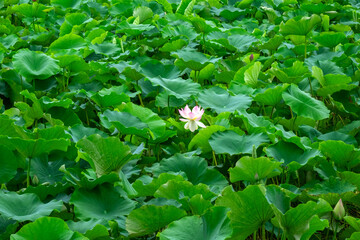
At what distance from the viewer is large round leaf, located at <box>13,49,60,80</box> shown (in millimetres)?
2023

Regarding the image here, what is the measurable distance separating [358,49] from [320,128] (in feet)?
2.22

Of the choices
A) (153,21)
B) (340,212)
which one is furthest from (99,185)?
(153,21)

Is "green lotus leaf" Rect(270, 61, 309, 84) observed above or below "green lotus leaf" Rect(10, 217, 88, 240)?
below

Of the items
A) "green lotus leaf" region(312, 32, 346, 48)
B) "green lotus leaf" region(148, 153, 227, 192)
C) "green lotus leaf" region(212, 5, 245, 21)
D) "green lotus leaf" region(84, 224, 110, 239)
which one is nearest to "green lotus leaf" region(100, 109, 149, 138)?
"green lotus leaf" region(148, 153, 227, 192)

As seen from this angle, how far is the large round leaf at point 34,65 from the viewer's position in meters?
2.02

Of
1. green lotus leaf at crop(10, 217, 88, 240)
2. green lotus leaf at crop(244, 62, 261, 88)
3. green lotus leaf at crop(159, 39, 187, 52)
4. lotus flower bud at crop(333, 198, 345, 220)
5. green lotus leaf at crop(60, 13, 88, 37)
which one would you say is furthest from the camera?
green lotus leaf at crop(60, 13, 88, 37)

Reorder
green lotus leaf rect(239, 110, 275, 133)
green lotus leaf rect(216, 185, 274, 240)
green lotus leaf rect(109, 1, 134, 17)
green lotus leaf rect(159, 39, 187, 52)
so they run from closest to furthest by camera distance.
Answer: green lotus leaf rect(216, 185, 274, 240) → green lotus leaf rect(239, 110, 275, 133) → green lotus leaf rect(159, 39, 187, 52) → green lotus leaf rect(109, 1, 134, 17)

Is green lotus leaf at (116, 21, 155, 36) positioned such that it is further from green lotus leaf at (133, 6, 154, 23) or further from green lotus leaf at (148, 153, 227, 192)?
green lotus leaf at (148, 153, 227, 192)

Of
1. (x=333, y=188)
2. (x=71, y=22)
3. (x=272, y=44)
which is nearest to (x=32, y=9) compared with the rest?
(x=71, y=22)

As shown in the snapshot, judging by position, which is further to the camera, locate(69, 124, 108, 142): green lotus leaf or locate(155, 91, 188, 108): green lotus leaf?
locate(155, 91, 188, 108): green lotus leaf

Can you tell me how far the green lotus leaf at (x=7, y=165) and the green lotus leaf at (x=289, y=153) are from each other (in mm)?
694

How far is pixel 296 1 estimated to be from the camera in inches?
137

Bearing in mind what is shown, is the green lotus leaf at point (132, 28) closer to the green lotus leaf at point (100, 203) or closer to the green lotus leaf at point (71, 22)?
the green lotus leaf at point (71, 22)

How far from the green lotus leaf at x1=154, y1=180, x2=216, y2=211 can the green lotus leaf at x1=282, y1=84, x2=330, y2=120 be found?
23.7 inches
